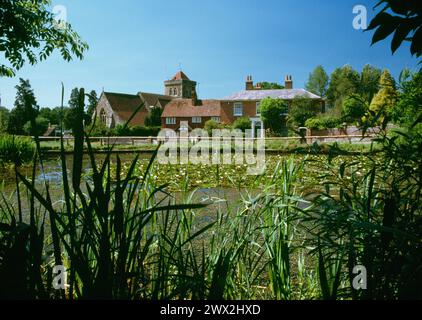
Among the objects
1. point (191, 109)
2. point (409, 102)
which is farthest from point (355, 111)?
point (191, 109)

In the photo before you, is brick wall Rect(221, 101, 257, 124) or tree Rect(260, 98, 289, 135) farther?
brick wall Rect(221, 101, 257, 124)

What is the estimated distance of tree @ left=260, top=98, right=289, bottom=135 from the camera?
31359 mm

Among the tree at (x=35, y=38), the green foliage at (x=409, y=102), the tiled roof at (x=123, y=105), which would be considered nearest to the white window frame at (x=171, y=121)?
the tiled roof at (x=123, y=105)

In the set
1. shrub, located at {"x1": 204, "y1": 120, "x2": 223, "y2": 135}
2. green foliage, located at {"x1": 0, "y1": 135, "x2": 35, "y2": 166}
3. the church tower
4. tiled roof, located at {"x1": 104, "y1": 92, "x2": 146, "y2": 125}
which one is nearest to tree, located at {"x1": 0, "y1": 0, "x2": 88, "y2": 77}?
green foliage, located at {"x1": 0, "y1": 135, "x2": 35, "y2": 166}

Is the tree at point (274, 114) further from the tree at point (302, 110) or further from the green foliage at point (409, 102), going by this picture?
the green foliage at point (409, 102)

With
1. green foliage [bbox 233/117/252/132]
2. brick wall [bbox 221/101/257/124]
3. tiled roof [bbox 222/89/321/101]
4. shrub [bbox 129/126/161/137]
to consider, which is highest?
tiled roof [bbox 222/89/321/101]

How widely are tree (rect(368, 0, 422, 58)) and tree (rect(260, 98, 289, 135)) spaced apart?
30397 millimetres

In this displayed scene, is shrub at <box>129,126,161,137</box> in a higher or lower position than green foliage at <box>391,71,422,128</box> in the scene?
higher

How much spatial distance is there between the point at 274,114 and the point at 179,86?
128 ft

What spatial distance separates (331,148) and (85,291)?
1.06 m

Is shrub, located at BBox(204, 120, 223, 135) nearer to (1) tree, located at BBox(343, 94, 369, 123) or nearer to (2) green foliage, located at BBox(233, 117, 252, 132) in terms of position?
(2) green foliage, located at BBox(233, 117, 252, 132)

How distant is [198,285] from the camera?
1.11 metres

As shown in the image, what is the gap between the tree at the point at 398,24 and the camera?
3.15 ft
